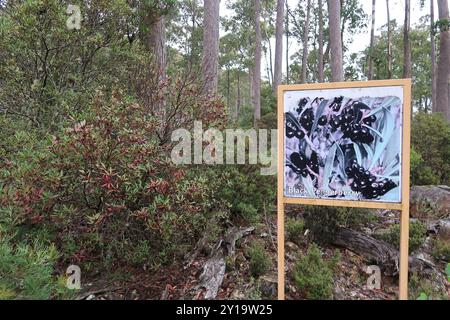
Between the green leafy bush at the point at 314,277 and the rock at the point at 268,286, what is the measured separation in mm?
232

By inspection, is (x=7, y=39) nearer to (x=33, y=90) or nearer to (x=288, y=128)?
(x=33, y=90)

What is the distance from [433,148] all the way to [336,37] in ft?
14.8

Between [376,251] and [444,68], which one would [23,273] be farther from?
[444,68]

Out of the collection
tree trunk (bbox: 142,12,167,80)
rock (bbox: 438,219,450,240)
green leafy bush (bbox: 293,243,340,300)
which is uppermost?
tree trunk (bbox: 142,12,167,80)

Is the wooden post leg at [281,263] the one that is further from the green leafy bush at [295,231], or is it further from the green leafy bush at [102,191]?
the green leafy bush at [295,231]


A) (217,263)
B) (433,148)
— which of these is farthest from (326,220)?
(433,148)

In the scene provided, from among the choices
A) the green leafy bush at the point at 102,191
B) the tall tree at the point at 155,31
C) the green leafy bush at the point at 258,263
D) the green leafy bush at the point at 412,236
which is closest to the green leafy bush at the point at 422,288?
the green leafy bush at the point at 412,236

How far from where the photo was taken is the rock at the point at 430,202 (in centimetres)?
534

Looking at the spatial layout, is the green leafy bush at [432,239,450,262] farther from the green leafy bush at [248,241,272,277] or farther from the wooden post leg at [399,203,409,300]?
the green leafy bush at [248,241,272,277]

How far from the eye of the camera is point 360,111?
9.92 ft

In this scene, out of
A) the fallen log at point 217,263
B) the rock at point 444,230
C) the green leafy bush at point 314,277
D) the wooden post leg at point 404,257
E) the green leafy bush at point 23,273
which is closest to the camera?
the green leafy bush at point 23,273

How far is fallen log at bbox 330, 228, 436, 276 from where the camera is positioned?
12.7 ft

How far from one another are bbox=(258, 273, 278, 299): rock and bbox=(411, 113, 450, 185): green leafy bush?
444 cm

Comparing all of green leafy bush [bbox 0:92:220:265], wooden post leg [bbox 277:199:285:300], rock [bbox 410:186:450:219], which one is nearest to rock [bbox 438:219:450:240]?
rock [bbox 410:186:450:219]
